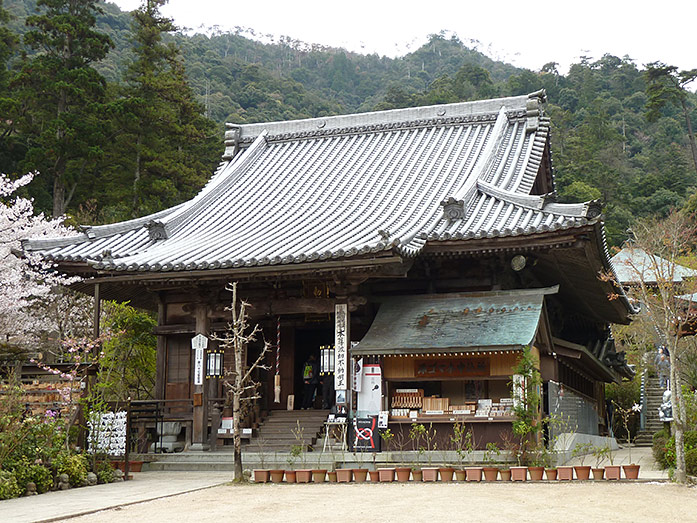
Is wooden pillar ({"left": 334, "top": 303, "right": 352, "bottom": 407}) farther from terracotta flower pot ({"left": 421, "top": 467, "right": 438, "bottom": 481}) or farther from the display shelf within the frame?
terracotta flower pot ({"left": 421, "top": 467, "right": 438, "bottom": 481})

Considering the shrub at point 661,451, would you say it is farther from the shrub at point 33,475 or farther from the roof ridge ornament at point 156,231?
the roof ridge ornament at point 156,231

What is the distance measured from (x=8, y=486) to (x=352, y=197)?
453 inches

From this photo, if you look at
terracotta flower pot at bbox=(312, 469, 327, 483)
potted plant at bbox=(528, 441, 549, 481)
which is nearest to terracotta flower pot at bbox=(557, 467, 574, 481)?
potted plant at bbox=(528, 441, 549, 481)

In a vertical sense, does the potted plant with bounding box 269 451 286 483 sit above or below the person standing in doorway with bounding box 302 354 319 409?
below

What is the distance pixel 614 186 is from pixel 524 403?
46015 millimetres

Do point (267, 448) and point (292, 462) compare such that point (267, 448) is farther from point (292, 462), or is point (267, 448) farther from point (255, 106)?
point (255, 106)

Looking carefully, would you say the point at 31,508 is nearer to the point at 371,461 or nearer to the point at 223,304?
the point at 371,461

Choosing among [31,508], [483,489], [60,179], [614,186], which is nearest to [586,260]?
[483,489]

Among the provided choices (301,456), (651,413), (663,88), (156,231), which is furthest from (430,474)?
(663,88)

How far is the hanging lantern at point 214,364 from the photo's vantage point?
54.4 feet

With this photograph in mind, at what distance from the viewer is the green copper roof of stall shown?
558 inches

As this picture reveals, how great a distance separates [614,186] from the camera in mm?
55844

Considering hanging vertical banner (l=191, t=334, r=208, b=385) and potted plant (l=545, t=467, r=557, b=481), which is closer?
potted plant (l=545, t=467, r=557, b=481)

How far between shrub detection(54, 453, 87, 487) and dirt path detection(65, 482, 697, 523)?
2.43m
